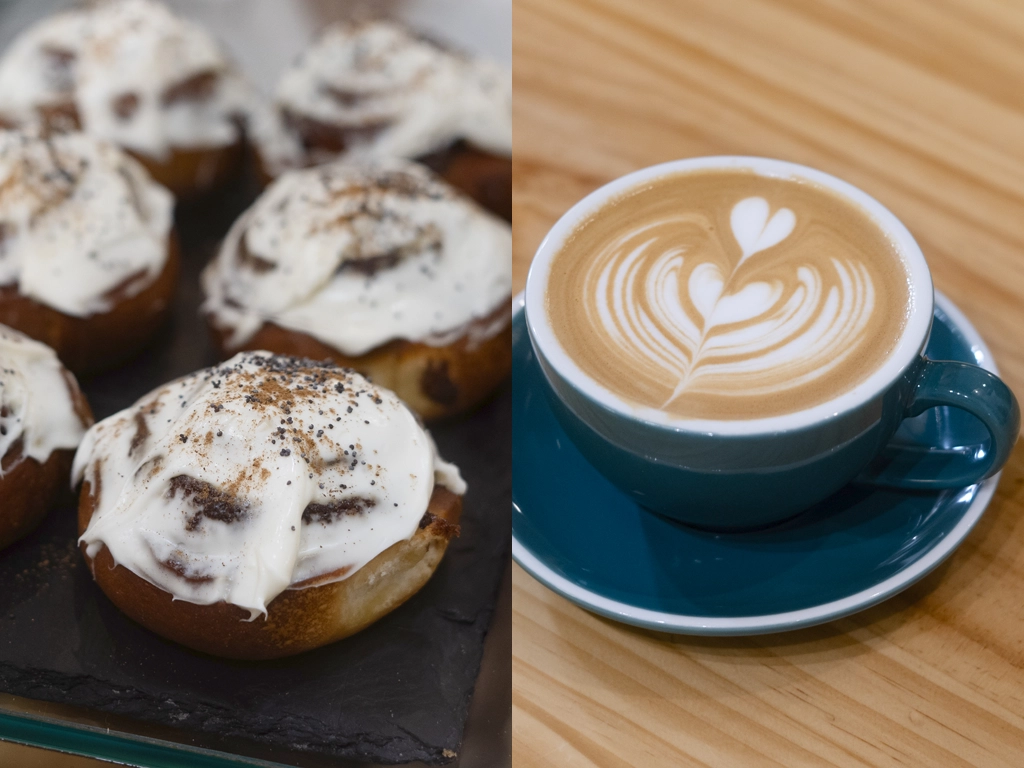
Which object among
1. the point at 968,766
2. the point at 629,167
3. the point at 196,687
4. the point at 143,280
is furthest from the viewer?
the point at 629,167

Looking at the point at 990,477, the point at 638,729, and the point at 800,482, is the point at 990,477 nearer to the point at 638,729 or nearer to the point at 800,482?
the point at 800,482

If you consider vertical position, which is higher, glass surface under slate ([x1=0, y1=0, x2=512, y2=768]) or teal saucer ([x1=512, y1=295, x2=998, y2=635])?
teal saucer ([x1=512, y1=295, x2=998, y2=635])

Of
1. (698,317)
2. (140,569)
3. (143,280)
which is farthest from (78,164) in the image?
(698,317)

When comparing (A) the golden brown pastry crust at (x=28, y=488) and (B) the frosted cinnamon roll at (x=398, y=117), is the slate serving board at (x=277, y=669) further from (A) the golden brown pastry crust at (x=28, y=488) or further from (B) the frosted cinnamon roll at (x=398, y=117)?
(B) the frosted cinnamon roll at (x=398, y=117)

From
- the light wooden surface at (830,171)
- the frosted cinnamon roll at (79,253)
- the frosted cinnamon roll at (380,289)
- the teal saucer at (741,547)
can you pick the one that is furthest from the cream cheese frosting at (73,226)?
the teal saucer at (741,547)

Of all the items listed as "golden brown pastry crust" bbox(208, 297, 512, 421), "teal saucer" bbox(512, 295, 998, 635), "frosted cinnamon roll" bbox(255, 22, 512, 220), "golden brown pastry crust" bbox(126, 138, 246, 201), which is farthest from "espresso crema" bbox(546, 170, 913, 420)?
"golden brown pastry crust" bbox(126, 138, 246, 201)

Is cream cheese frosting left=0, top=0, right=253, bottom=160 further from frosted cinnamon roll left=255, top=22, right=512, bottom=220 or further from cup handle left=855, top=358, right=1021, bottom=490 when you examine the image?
cup handle left=855, top=358, right=1021, bottom=490
